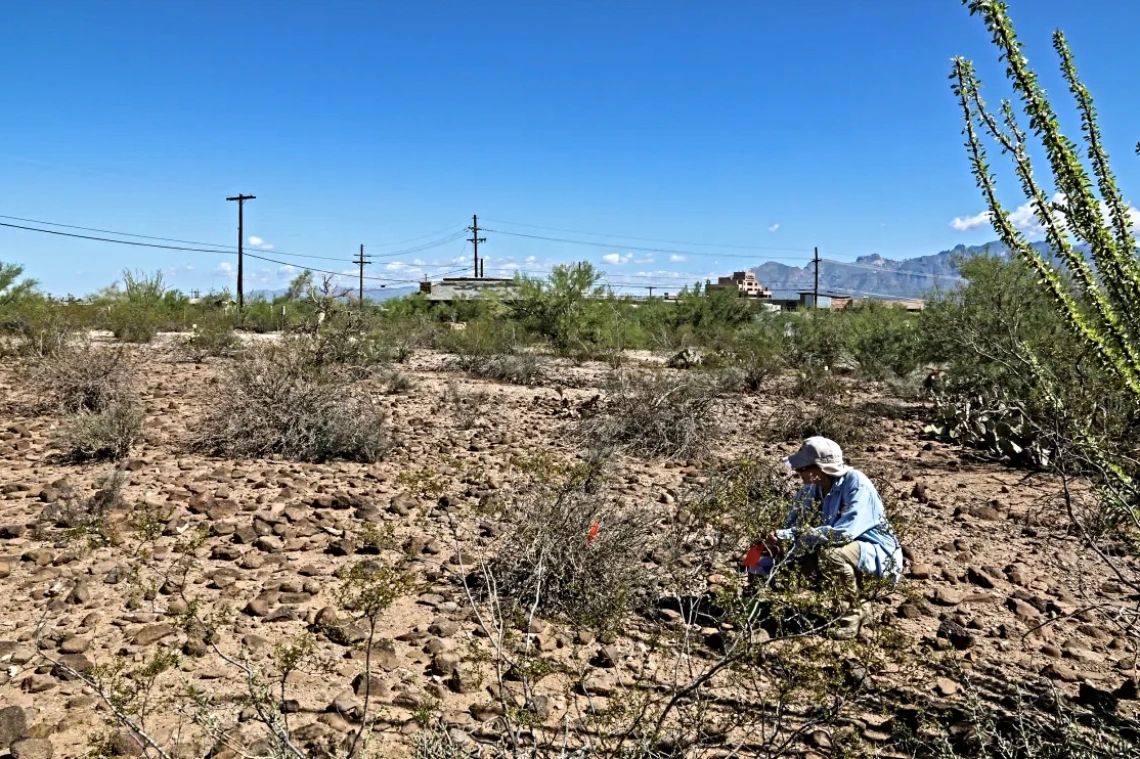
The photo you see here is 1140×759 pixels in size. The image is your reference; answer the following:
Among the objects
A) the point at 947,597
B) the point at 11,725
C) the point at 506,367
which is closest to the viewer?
the point at 11,725

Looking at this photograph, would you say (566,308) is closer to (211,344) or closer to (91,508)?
(211,344)

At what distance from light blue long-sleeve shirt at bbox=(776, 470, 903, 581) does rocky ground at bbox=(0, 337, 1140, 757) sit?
30 centimetres

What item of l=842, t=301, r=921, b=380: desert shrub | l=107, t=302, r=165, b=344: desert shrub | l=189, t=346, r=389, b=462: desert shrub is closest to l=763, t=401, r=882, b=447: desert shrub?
l=189, t=346, r=389, b=462: desert shrub

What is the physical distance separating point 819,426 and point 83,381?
28.3ft

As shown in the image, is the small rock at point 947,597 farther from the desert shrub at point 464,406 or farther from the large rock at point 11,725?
the desert shrub at point 464,406

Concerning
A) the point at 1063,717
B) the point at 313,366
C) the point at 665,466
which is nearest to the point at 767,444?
the point at 665,466

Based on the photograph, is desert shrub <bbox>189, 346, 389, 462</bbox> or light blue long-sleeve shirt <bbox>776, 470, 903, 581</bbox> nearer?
light blue long-sleeve shirt <bbox>776, 470, 903, 581</bbox>

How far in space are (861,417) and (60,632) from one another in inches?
373

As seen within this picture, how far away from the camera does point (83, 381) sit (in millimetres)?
10195

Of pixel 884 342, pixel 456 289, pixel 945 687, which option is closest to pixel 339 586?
pixel 945 687

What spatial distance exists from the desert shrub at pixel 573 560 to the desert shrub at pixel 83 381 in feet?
21.2

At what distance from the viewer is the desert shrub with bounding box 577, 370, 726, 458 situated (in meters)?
9.48

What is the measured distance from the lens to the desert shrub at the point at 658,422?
948 centimetres

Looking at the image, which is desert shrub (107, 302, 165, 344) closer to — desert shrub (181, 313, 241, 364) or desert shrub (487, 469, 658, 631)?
desert shrub (181, 313, 241, 364)
